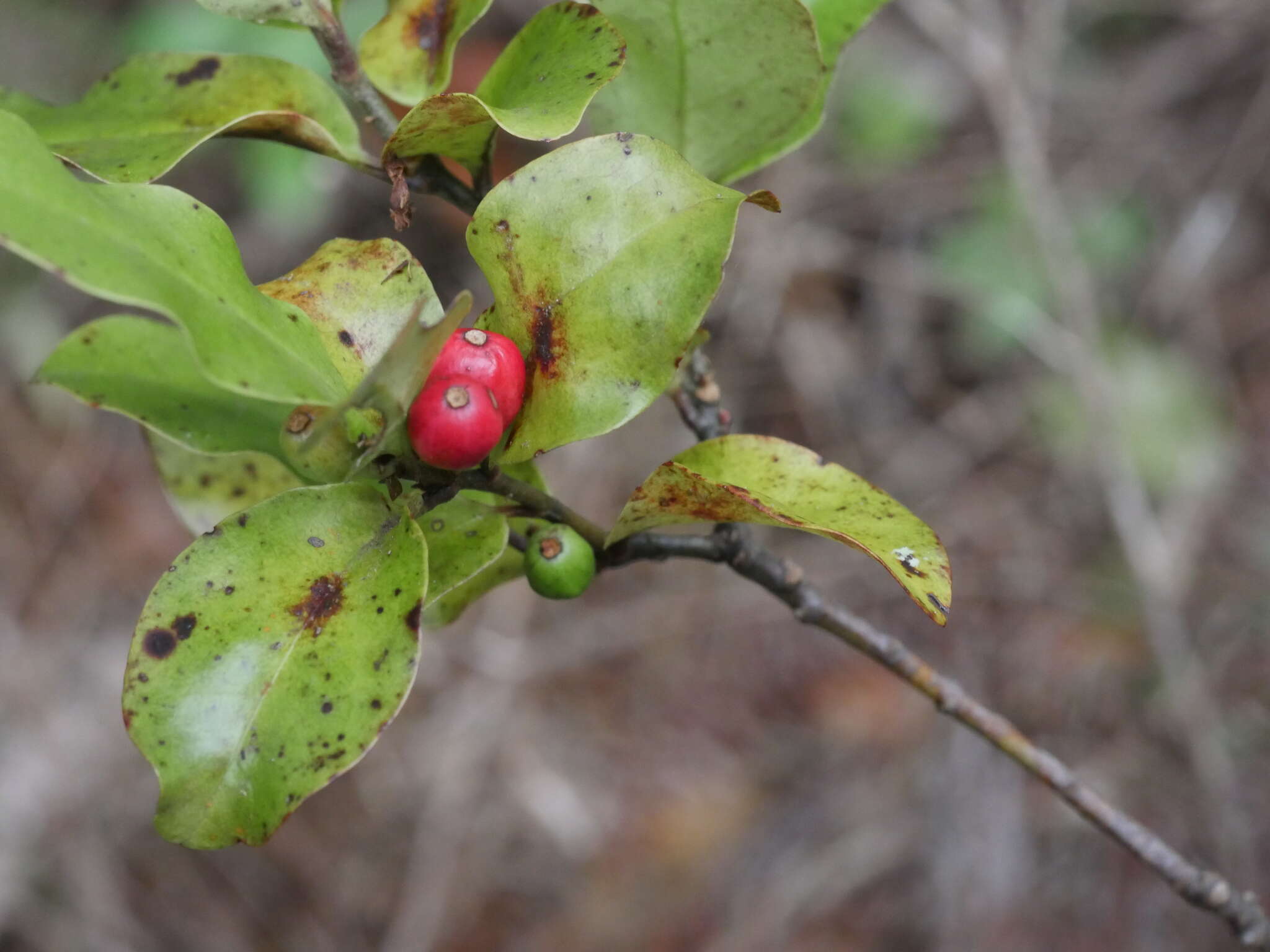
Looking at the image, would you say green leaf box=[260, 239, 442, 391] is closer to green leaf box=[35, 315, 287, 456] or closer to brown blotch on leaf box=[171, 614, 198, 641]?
green leaf box=[35, 315, 287, 456]

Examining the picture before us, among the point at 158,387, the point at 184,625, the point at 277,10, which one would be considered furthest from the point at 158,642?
the point at 277,10

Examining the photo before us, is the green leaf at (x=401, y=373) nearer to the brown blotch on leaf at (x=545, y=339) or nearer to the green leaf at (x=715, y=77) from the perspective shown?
the brown blotch on leaf at (x=545, y=339)

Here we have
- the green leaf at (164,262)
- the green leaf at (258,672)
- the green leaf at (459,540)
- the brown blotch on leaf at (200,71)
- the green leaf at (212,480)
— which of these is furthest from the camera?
the green leaf at (212,480)

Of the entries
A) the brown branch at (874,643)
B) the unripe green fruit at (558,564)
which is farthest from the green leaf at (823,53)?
the unripe green fruit at (558,564)

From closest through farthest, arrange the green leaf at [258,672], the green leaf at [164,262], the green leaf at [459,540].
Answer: the green leaf at [164,262], the green leaf at [258,672], the green leaf at [459,540]

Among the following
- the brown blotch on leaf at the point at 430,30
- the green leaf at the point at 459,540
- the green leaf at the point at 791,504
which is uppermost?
the brown blotch on leaf at the point at 430,30

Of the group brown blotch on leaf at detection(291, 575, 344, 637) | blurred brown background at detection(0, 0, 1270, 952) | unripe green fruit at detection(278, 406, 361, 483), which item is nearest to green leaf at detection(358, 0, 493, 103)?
unripe green fruit at detection(278, 406, 361, 483)

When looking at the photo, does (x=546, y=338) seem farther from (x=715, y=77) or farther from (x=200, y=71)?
(x=200, y=71)
